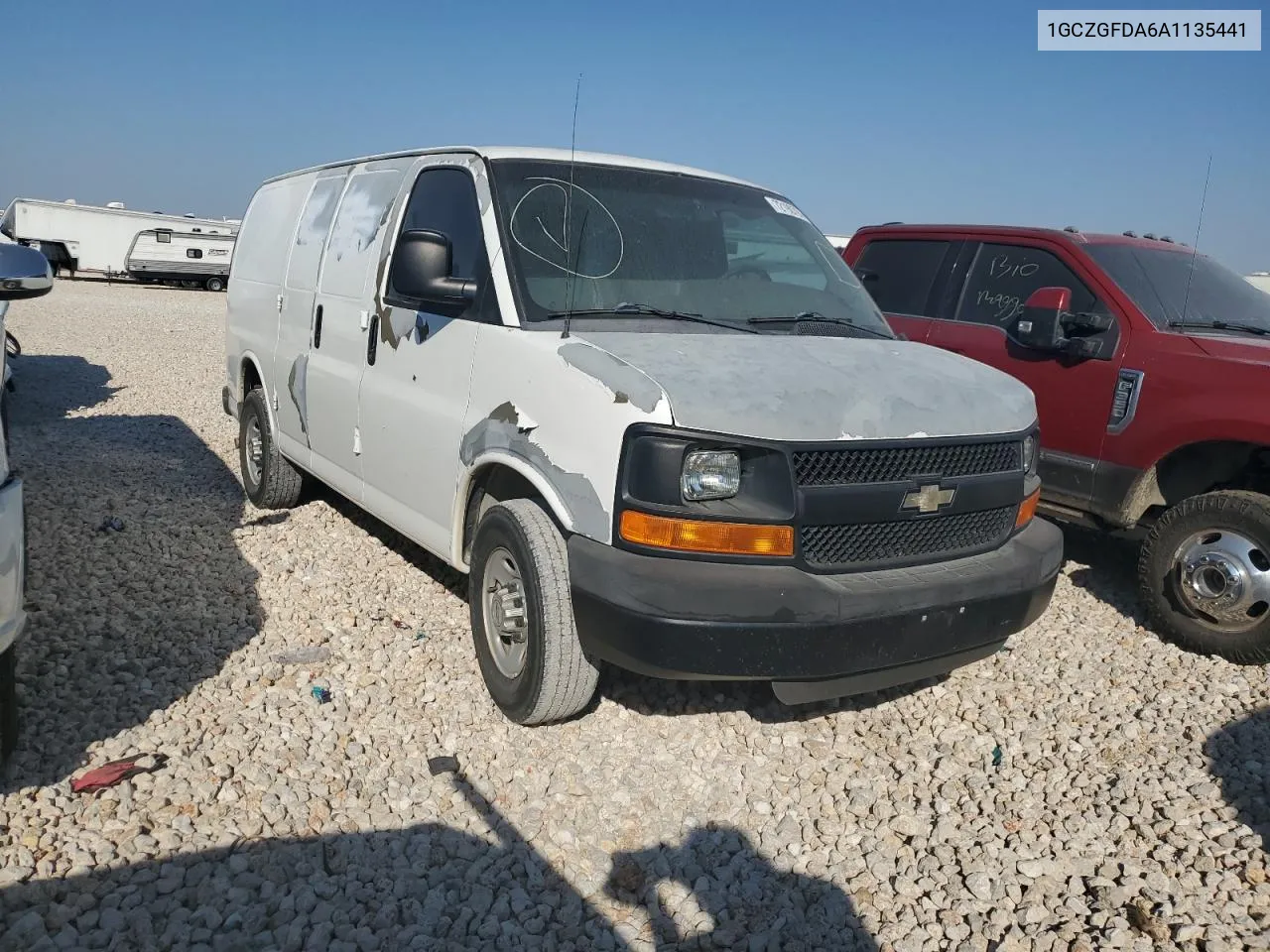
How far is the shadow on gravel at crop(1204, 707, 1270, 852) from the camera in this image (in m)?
3.42

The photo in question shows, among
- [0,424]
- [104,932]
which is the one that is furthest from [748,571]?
[0,424]

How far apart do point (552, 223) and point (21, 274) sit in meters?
1.85

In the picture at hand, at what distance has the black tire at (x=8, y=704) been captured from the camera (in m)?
3.05

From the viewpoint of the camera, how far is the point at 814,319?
4164 mm

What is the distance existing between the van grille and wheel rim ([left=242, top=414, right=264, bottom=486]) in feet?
14.4

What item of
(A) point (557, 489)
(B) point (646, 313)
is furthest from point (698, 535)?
(B) point (646, 313)

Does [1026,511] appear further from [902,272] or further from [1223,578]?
[902,272]

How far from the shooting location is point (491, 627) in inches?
152

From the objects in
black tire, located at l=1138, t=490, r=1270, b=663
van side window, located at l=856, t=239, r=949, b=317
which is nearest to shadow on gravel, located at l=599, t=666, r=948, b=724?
black tire, located at l=1138, t=490, r=1270, b=663

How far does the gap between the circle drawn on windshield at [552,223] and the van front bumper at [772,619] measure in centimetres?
128

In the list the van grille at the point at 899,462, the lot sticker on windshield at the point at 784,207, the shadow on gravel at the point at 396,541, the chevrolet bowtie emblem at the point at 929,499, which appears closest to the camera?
the van grille at the point at 899,462

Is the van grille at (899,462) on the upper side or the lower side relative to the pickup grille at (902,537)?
upper

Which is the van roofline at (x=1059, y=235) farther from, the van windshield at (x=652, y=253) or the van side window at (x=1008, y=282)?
the van windshield at (x=652, y=253)

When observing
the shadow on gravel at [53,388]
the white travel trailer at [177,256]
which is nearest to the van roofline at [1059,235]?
the shadow on gravel at [53,388]
